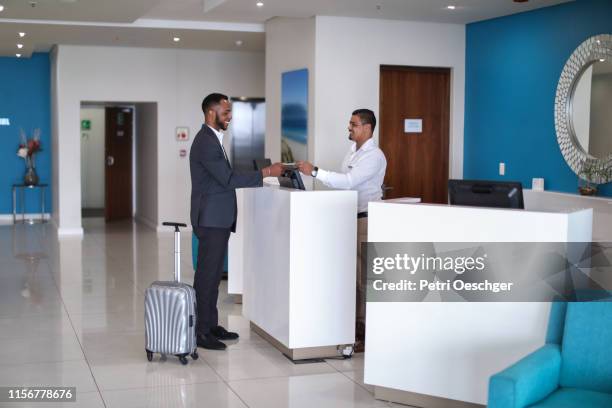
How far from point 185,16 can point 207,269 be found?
17.5 ft

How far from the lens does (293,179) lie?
5.94 m

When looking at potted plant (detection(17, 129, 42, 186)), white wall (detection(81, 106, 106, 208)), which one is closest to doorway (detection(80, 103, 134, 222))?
white wall (detection(81, 106, 106, 208))

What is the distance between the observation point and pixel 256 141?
14.0 m

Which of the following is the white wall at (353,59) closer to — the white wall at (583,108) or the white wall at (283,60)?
the white wall at (283,60)

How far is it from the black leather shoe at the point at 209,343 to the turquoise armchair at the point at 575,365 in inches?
110

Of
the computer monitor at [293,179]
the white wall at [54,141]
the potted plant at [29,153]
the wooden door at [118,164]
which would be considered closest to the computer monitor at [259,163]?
the computer monitor at [293,179]

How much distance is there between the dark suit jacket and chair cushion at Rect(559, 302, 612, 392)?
2.71 metres

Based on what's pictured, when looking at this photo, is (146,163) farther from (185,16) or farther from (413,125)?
(413,125)

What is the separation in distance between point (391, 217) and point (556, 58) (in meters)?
4.21

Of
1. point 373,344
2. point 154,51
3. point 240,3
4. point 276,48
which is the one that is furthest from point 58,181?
point 373,344

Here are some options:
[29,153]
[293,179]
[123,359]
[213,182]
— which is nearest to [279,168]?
[293,179]

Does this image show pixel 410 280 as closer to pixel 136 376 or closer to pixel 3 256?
pixel 136 376

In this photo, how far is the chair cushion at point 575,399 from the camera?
3.58 meters

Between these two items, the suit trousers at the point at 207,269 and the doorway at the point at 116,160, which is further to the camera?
the doorway at the point at 116,160
